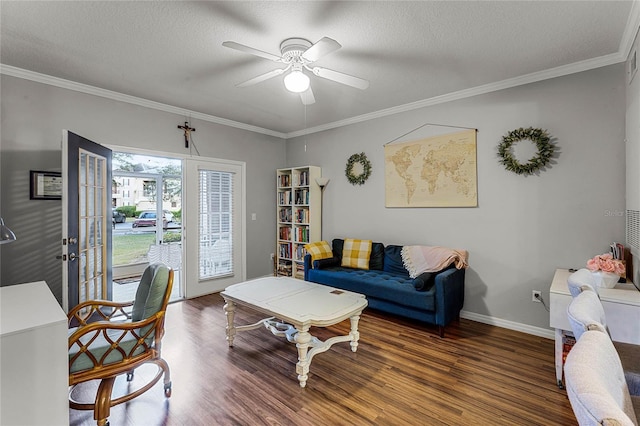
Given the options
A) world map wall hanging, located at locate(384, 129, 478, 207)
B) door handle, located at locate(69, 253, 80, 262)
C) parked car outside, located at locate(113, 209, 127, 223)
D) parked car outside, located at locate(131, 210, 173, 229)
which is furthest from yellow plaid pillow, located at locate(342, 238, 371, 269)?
parked car outside, located at locate(113, 209, 127, 223)

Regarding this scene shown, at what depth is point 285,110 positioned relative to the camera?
163 inches

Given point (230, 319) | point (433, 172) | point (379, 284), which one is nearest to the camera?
point (230, 319)

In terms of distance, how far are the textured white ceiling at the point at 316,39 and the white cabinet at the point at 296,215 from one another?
5.73ft

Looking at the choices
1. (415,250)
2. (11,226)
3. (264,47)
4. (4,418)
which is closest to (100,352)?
(4,418)

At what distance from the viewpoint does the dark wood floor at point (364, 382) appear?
1868mm

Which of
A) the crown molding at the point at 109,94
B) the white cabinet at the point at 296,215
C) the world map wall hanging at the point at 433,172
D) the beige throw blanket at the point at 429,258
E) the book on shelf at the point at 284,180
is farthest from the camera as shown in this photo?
the book on shelf at the point at 284,180

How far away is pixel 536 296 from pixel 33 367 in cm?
385

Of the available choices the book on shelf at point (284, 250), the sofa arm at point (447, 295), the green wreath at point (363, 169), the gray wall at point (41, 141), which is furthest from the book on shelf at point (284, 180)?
the sofa arm at point (447, 295)

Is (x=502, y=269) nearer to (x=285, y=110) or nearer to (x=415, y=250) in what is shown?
(x=415, y=250)

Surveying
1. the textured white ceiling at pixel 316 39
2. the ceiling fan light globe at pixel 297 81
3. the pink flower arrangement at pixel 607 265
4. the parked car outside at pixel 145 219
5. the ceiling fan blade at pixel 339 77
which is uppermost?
the textured white ceiling at pixel 316 39

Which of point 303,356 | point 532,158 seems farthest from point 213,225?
point 532,158

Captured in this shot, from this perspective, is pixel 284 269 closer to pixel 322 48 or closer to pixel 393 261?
pixel 393 261

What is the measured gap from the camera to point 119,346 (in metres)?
1.78

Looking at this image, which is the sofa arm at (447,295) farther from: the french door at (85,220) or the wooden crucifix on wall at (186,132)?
the wooden crucifix on wall at (186,132)
